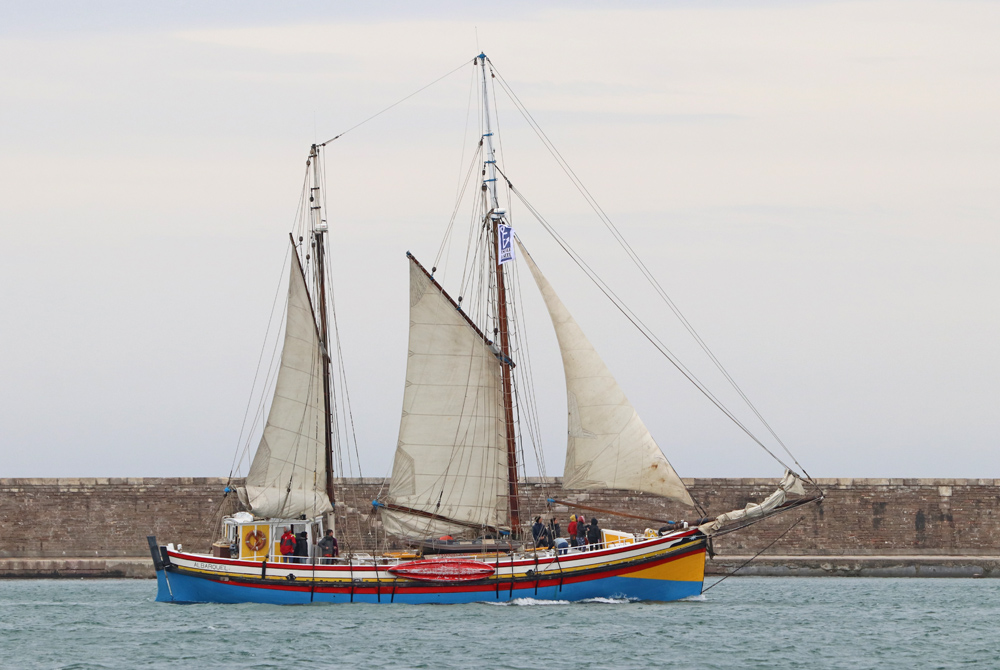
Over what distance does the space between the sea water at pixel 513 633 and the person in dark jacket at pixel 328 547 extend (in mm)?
1029

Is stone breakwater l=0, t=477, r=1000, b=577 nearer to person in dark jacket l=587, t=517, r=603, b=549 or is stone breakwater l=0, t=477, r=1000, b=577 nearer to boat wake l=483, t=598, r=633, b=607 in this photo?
person in dark jacket l=587, t=517, r=603, b=549

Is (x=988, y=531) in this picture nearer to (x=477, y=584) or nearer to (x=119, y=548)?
(x=477, y=584)

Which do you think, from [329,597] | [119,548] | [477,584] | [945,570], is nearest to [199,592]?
[329,597]

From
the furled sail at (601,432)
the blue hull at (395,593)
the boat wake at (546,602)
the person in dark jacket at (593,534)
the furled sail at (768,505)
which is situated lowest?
the boat wake at (546,602)

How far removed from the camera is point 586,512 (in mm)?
36312

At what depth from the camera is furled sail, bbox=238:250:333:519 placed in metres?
30.5

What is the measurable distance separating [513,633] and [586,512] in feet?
33.6

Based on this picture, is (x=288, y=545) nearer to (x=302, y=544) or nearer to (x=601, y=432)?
(x=302, y=544)

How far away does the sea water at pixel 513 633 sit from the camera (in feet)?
78.4

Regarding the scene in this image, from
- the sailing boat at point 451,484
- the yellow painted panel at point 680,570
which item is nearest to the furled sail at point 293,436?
the sailing boat at point 451,484

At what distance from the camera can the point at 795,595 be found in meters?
33.4

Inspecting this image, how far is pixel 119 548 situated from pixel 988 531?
2057cm

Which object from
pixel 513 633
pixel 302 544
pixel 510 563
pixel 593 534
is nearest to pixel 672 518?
pixel 593 534

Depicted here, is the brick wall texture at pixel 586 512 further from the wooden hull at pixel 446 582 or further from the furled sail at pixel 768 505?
the wooden hull at pixel 446 582
